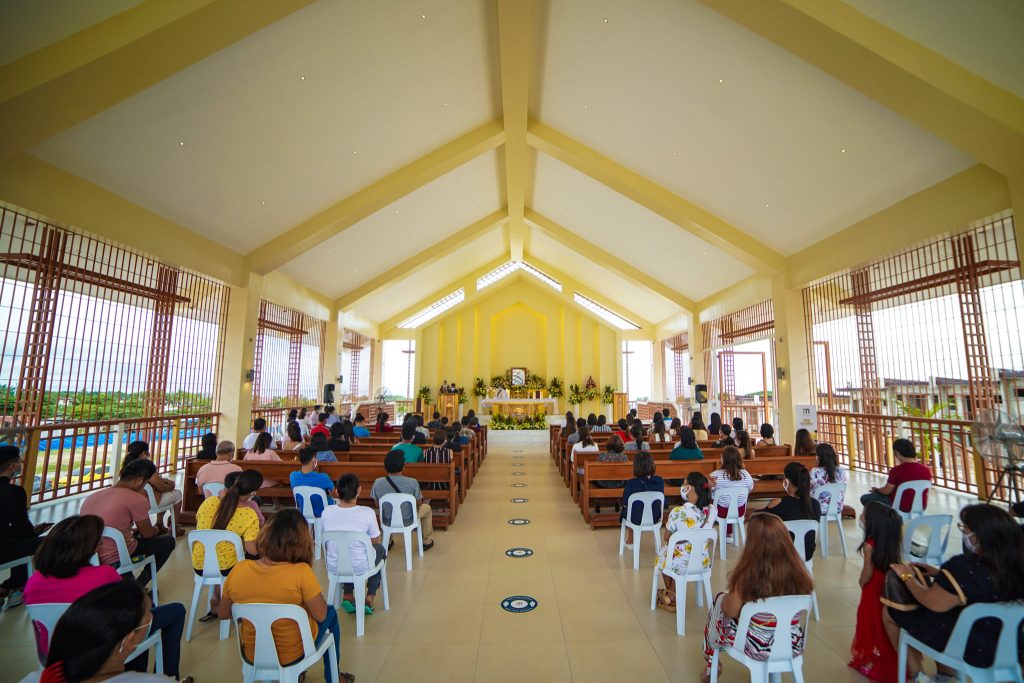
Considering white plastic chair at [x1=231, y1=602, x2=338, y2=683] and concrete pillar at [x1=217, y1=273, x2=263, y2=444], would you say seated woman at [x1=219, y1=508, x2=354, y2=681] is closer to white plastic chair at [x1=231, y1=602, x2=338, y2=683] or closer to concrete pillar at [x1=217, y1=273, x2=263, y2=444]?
white plastic chair at [x1=231, y1=602, x2=338, y2=683]

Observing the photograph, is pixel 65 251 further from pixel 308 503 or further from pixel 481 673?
pixel 481 673

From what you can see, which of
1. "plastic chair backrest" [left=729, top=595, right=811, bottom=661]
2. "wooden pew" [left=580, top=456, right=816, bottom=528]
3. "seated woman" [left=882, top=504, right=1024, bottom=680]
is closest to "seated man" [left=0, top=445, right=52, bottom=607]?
"plastic chair backrest" [left=729, top=595, right=811, bottom=661]

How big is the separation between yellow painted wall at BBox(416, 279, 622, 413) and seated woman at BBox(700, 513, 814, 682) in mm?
14701

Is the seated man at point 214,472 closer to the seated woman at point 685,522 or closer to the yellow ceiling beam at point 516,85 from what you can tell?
the seated woman at point 685,522

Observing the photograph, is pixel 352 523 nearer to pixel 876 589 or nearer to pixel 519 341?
pixel 876 589

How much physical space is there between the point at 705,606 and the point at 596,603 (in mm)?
731

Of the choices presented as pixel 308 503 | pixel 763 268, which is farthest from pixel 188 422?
pixel 763 268

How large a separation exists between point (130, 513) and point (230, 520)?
0.61 metres

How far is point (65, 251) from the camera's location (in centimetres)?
581

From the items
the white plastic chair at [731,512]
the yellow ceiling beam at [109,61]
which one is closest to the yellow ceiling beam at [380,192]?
the yellow ceiling beam at [109,61]

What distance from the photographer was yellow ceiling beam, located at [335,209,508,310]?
12.0m

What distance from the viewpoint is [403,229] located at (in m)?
10.3

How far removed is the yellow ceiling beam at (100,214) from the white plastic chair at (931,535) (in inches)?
321

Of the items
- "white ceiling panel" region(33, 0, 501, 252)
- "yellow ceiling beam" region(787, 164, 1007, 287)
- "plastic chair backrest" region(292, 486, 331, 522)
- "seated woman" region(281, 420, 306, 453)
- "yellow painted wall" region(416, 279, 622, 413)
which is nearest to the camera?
"plastic chair backrest" region(292, 486, 331, 522)
